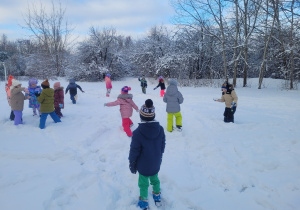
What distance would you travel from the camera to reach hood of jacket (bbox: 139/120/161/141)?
276 centimetres

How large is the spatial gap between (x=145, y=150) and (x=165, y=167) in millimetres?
1386

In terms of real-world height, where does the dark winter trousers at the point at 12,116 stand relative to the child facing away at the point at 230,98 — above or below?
below

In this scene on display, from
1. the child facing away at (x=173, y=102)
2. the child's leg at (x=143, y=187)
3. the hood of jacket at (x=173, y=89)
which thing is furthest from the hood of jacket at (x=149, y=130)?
the hood of jacket at (x=173, y=89)

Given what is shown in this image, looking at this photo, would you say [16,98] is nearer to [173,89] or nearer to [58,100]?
[58,100]

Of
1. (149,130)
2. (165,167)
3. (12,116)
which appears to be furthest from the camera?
(12,116)

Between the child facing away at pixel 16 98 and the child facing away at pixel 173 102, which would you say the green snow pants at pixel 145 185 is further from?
the child facing away at pixel 16 98

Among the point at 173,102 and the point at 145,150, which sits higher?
the point at 173,102

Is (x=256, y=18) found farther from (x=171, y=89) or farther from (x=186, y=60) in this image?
(x=171, y=89)

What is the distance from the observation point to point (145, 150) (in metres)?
2.79

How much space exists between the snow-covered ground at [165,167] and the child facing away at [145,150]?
379 mm

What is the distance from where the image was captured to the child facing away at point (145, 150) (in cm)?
277

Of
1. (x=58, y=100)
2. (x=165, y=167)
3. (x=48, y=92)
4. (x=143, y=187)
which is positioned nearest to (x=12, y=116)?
(x=58, y=100)

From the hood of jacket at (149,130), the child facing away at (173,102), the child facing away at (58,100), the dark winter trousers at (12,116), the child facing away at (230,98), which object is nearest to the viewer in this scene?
the hood of jacket at (149,130)

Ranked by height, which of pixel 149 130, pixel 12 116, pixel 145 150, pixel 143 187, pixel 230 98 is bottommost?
pixel 143 187
